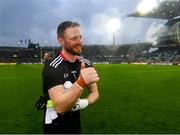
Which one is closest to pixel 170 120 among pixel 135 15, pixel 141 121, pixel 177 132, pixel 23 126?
pixel 141 121

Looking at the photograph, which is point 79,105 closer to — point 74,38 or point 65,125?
point 65,125

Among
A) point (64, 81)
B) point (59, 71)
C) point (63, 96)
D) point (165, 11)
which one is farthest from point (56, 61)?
point (165, 11)

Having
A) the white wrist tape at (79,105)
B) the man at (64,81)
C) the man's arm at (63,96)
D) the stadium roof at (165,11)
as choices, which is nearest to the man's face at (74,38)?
the man at (64,81)

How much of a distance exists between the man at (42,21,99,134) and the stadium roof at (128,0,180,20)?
106 meters

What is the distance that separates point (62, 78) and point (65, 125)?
521 millimetres

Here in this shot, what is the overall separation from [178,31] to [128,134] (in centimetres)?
11461

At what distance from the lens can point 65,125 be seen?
4.65m

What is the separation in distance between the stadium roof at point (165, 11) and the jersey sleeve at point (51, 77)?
106 meters

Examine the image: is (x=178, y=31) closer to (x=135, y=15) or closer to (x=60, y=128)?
(x=135, y=15)

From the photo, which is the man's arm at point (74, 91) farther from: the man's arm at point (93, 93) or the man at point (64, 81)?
the man's arm at point (93, 93)

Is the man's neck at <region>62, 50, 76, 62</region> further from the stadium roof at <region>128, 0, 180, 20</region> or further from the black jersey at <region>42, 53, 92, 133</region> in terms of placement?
the stadium roof at <region>128, 0, 180, 20</region>

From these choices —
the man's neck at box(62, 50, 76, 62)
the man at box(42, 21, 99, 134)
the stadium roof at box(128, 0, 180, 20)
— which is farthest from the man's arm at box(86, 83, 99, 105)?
the stadium roof at box(128, 0, 180, 20)

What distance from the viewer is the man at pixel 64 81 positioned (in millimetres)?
4320

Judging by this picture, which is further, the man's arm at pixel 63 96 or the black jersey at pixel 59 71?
the black jersey at pixel 59 71
